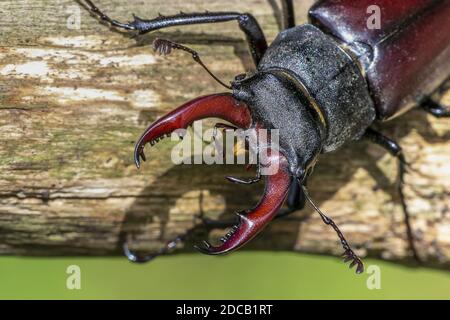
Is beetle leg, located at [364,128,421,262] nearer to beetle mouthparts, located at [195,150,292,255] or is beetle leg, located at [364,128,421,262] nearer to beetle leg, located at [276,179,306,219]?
beetle leg, located at [276,179,306,219]

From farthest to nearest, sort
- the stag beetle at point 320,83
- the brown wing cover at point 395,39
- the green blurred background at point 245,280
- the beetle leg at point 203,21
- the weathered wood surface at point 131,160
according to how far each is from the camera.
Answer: the green blurred background at point 245,280 → the brown wing cover at point 395,39 → the beetle leg at point 203,21 → the weathered wood surface at point 131,160 → the stag beetle at point 320,83

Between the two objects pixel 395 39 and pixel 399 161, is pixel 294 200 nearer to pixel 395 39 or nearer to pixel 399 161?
pixel 399 161

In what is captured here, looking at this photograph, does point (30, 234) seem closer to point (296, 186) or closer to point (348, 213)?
point (296, 186)

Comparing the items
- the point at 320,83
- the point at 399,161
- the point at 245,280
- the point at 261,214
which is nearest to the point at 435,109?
the point at 399,161

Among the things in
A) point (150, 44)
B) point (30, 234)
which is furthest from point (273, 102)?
point (30, 234)

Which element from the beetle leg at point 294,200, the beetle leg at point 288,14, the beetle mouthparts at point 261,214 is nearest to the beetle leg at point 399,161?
the beetle leg at point 294,200

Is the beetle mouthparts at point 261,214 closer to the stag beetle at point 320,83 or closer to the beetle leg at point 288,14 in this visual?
the stag beetle at point 320,83
